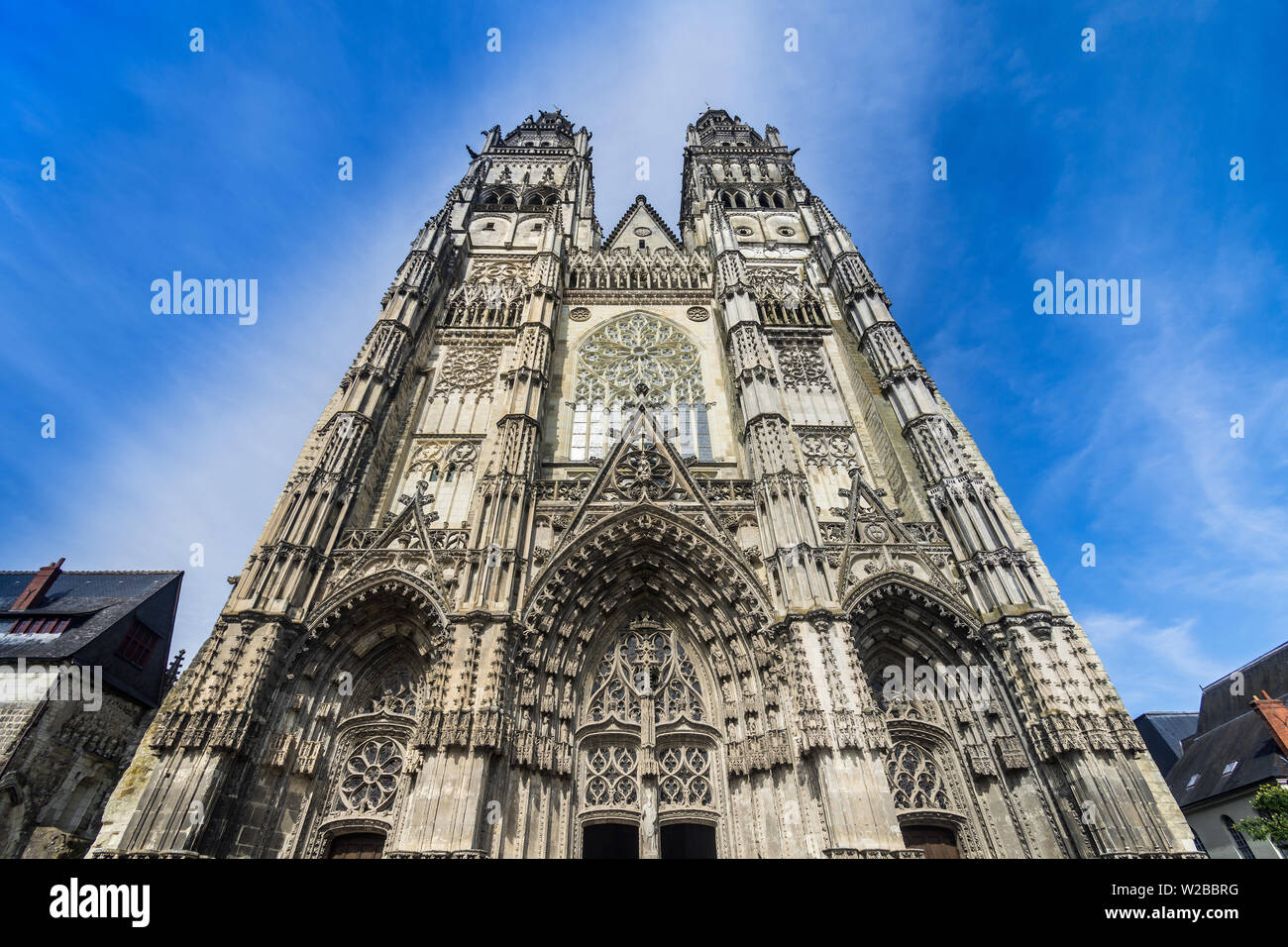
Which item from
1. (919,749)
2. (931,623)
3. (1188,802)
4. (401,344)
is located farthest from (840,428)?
(1188,802)

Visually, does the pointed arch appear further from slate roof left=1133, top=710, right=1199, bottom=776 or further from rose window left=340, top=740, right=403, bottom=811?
slate roof left=1133, top=710, right=1199, bottom=776

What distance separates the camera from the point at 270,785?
388 inches

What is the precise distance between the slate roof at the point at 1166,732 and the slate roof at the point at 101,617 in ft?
142

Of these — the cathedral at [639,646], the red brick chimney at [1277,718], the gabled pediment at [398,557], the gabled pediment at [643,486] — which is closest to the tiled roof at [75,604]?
the cathedral at [639,646]

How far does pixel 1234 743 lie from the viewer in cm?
2170

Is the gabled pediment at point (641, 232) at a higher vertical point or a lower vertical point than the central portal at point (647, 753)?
higher

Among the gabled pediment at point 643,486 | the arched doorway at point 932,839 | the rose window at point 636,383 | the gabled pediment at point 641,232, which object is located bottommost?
the arched doorway at point 932,839

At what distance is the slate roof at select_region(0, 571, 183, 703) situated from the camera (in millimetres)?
16812

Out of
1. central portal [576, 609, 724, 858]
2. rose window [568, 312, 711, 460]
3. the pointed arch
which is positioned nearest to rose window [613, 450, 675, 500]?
the pointed arch

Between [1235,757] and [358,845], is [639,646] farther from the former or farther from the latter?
[1235,757]

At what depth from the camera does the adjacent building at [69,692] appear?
46.7 ft

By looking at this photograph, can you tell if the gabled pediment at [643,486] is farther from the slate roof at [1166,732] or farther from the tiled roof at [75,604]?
the slate roof at [1166,732]
